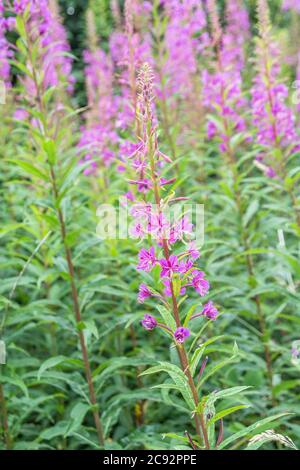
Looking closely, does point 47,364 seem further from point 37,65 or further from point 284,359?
point 37,65

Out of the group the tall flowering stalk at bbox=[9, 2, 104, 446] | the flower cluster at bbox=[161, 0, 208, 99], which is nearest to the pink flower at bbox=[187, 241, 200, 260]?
the tall flowering stalk at bbox=[9, 2, 104, 446]


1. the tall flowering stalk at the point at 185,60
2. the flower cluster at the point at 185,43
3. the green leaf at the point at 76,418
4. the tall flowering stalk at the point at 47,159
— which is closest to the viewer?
the green leaf at the point at 76,418

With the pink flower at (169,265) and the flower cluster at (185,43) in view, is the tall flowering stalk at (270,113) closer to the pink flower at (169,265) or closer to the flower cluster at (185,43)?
the flower cluster at (185,43)

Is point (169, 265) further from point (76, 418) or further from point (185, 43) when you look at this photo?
point (185, 43)

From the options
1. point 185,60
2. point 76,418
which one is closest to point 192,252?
point 76,418

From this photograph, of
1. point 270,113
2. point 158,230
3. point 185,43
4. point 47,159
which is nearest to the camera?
point 158,230

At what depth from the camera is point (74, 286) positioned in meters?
3.33

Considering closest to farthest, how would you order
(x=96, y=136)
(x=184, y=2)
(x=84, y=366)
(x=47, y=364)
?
(x=47, y=364) < (x=84, y=366) < (x=96, y=136) < (x=184, y=2)

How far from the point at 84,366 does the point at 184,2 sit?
3.72 m

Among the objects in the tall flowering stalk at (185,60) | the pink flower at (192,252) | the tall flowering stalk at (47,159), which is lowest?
the pink flower at (192,252)

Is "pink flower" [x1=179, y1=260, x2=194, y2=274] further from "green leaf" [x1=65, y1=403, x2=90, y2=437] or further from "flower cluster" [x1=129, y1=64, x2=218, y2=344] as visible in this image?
"green leaf" [x1=65, y1=403, x2=90, y2=437]

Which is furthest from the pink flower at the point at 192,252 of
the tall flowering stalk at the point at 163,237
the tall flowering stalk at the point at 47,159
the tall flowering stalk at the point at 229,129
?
the tall flowering stalk at the point at 229,129

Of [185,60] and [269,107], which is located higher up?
[185,60]
